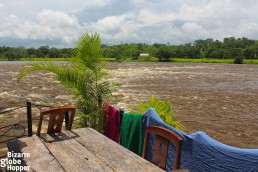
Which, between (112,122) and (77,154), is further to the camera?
(112,122)

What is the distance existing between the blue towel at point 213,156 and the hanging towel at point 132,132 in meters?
0.89

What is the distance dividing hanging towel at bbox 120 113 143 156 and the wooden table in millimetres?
1417

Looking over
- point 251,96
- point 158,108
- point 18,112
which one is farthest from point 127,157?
point 251,96

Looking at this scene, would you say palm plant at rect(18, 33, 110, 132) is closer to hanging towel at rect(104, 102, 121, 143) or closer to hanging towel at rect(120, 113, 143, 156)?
hanging towel at rect(104, 102, 121, 143)

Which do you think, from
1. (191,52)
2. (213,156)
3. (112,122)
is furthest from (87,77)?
(191,52)

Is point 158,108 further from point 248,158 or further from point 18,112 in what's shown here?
point 18,112

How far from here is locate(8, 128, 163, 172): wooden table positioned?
300 cm

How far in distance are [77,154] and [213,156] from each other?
162cm

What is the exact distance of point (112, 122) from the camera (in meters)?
6.32

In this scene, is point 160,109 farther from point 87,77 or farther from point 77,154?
point 77,154

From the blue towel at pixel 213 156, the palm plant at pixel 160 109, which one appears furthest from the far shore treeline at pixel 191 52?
the blue towel at pixel 213 156

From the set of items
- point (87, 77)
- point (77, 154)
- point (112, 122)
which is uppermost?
point (87, 77)

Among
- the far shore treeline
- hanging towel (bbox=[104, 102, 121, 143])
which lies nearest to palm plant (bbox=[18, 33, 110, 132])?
hanging towel (bbox=[104, 102, 121, 143])

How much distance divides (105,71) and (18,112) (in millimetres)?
10172
